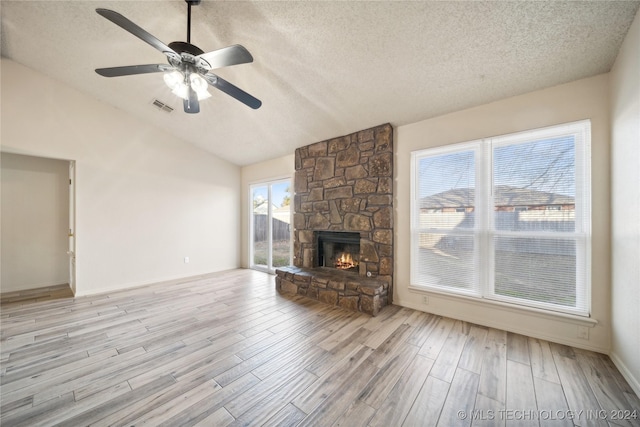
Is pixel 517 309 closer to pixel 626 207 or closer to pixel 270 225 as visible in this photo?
pixel 626 207

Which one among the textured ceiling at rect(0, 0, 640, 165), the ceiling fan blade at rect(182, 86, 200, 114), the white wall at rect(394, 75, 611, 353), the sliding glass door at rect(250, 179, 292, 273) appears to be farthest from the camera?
the sliding glass door at rect(250, 179, 292, 273)

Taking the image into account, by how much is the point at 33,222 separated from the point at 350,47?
20.0ft

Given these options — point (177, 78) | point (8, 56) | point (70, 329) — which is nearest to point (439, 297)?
point (177, 78)

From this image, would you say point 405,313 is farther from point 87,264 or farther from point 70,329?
point 87,264

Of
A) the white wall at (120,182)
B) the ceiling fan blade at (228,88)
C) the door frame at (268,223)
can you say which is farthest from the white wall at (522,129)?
the white wall at (120,182)

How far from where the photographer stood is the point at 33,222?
4152 mm

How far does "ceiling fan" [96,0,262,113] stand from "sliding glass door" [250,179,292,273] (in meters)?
2.93

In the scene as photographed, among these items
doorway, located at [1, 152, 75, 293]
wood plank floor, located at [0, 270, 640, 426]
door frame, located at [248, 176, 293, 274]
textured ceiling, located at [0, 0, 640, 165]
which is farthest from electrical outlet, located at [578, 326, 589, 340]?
doorway, located at [1, 152, 75, 293]

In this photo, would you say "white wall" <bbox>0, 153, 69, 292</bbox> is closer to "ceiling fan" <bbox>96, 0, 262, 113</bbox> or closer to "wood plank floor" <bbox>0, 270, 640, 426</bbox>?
"wood plank floor" <bbox>0, 270, 640, 426</bbox>

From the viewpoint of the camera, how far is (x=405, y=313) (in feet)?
10.2

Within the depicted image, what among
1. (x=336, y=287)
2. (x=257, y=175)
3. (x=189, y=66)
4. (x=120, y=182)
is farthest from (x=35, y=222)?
(x=336, y=287)

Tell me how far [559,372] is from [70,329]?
4950 mm

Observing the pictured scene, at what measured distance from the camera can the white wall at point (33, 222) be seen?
3.94 meters

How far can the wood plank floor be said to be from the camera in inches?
59.3
